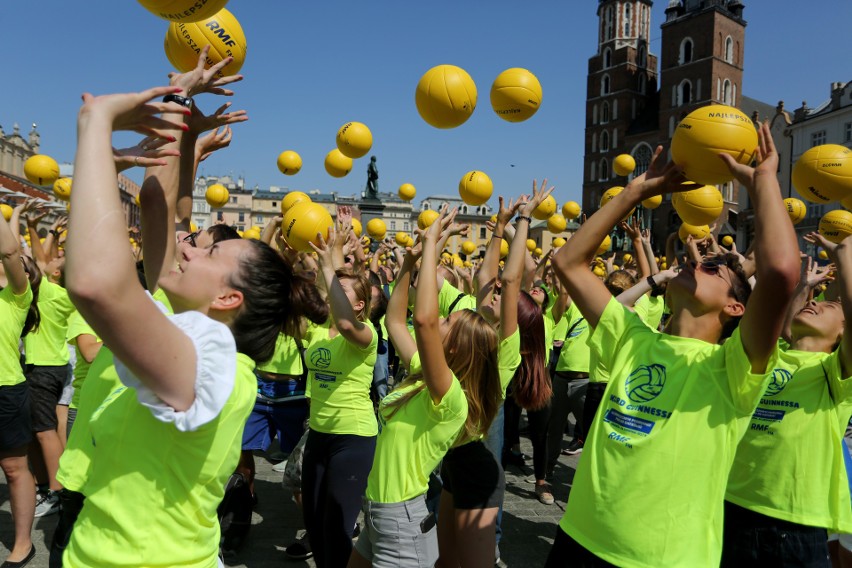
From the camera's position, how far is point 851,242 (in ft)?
10.7

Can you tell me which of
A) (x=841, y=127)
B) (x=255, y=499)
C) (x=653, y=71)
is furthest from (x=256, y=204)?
(x=255, y=499)


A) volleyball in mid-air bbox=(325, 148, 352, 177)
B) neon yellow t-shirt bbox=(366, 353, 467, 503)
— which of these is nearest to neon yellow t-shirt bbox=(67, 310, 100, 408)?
neon yellow t-shirt bbox=(366, 353, 467, 503)

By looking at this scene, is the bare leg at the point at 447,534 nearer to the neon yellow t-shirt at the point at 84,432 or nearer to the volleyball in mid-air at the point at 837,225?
the neon yellow t-shirt at the point at 84,432

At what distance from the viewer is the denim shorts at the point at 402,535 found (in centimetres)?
296

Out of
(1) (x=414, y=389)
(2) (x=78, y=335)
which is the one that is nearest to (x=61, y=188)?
(2) (x=78, y=335)

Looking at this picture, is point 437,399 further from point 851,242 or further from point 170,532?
point 851,242

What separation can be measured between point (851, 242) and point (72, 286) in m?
3.53

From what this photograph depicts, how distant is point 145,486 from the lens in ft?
5.41

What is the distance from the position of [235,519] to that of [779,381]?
3.79m

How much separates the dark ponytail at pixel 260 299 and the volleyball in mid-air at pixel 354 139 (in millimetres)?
5168

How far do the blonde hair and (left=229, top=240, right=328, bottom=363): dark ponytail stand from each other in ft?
4.52

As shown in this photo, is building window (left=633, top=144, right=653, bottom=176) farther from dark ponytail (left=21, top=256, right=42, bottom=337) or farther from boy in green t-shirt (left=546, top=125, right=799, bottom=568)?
boy in green t-shirt (left=546, top=125, right=799, bottom=568)

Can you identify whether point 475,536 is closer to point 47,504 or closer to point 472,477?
point 472,477

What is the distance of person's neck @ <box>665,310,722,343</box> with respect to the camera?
2686mm
